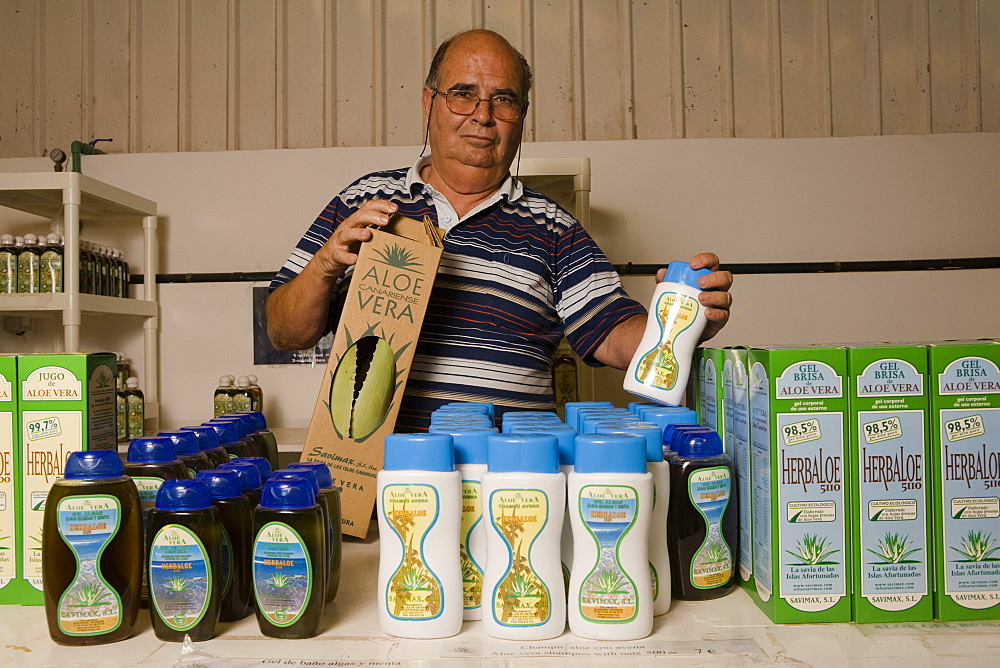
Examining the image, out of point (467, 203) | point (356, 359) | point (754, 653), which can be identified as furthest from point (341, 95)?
point (754, 653)

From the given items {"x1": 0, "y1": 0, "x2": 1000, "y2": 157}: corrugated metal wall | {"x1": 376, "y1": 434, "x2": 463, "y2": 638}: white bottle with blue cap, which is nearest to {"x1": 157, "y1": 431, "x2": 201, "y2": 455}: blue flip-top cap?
{"x1": 376, "y1": 434, "x2": 463, "y2": 638}: white bottle with blue cap

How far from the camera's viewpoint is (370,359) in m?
1.11

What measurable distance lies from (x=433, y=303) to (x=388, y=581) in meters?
0.81

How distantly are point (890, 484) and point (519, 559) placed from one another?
391 mm

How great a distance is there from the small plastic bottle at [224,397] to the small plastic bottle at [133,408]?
0.22m

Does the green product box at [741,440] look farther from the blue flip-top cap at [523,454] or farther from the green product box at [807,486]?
the blue flip-top cap at [523,454]

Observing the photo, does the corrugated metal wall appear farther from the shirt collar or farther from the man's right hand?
the man's right hand

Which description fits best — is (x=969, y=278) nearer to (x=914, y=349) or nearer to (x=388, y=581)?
(x=914, y=349)

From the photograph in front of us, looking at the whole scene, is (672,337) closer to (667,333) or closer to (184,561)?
(667,333)

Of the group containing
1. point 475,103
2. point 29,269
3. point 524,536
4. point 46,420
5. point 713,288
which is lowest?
point 524,536

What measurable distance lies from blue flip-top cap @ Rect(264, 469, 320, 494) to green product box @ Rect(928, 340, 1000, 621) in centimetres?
64

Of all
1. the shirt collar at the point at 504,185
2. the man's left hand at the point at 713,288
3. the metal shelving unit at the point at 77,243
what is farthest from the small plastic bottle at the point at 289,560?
the metal shelving unit at the point at 77,243

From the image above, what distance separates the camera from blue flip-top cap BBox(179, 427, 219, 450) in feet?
3.27

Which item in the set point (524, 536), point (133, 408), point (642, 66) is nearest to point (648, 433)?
point (524, 536)
